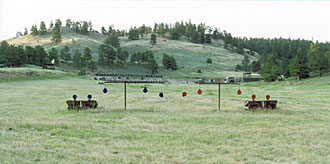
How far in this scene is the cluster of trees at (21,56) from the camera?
79.4 meters

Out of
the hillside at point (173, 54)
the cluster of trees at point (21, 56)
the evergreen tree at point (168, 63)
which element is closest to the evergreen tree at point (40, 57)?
the cluster of trees at point (21, 56)

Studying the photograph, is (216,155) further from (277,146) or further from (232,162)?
(277,146)

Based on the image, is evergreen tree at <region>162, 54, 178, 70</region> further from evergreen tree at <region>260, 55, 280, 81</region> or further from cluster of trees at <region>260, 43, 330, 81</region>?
evergreen tree at <region>260, 55, 280, 81</region>

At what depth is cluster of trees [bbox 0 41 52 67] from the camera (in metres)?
79.4

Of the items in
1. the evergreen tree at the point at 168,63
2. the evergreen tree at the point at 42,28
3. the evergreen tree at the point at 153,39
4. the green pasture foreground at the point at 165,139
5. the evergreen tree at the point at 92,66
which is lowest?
the green pasture foreground at the point at 165,139

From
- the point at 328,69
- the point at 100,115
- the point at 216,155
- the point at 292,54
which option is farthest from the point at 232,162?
the point at 292,54

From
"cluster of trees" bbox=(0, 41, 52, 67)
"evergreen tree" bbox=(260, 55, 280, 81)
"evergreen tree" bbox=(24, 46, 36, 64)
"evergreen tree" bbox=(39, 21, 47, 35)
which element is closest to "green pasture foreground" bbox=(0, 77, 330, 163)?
"evergreen tree" bbox=(260, 55, 280, 81)

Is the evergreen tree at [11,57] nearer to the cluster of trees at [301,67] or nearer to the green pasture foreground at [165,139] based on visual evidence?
the cluster of trees at [301,67]

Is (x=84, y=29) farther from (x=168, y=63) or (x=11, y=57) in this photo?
(x=11, y=57)

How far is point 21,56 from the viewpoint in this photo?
275ft

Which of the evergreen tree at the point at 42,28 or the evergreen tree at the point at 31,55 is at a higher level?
the evergreen tree at the point at 42,28

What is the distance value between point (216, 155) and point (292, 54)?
181174 mm

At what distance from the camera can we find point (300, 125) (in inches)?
539

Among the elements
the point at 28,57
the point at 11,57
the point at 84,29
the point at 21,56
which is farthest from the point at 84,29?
the point at 11,57
